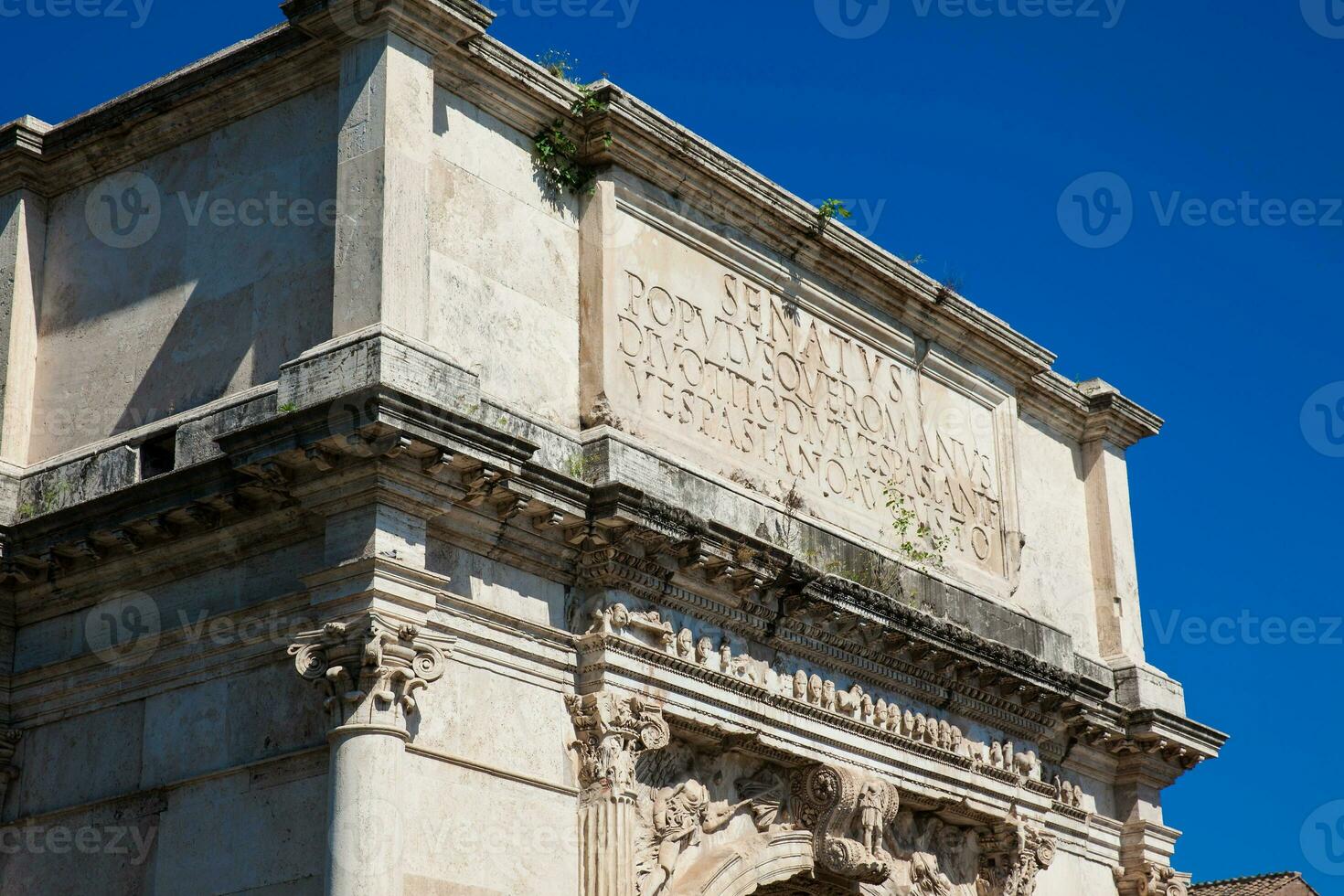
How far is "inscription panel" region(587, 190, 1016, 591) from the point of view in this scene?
15.5 m

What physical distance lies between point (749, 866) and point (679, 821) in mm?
838

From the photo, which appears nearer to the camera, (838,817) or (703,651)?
(703,651)

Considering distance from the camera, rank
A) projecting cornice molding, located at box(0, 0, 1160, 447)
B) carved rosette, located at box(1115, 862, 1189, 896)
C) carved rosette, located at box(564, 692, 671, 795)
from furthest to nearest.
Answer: carved rosette, located at box(1115, 862, 1189, 896) → projecting cornice molding, located at box(0, 0, 1160, 447) → carved rosette, located at box(564, 692, 671, 795)

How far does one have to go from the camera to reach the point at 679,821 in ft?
47.8

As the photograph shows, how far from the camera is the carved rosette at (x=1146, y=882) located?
1920cm

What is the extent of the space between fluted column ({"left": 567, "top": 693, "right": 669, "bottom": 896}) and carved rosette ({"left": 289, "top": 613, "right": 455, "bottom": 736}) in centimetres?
151

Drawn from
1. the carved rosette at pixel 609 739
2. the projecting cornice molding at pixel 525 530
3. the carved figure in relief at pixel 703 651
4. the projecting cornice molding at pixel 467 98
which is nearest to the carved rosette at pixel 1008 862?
the projecting cornice molding at pixel 525 530

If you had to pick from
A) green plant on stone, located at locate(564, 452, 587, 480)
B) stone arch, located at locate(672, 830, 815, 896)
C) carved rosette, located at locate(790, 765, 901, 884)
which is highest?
green plant on stone, located at locate(564, 452, 587, 480)

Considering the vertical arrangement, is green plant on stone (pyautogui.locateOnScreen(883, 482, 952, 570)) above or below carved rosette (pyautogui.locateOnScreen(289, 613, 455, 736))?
above

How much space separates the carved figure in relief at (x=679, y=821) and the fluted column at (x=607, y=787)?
0.49m

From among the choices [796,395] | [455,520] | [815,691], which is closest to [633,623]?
[455,520]

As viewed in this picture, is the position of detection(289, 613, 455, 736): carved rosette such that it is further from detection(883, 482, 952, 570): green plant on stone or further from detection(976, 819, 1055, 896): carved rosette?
detection(976, 819, 1055, 896): carved rosette

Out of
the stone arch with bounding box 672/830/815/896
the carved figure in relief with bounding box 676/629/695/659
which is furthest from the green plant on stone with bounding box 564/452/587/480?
the stone arch with bounding box 672/830/815/896

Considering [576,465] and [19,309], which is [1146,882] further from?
[19,309]
